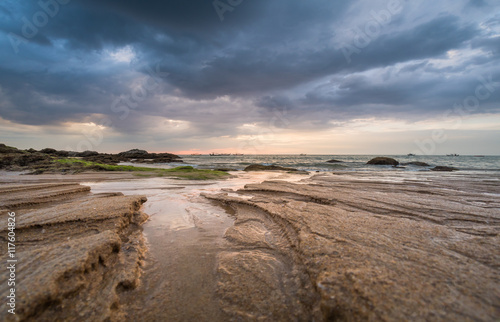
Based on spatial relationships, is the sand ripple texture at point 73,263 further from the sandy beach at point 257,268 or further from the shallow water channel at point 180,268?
the shallow water channel at point 180,268

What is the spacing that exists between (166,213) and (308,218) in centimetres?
328

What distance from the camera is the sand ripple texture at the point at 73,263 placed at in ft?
5.83

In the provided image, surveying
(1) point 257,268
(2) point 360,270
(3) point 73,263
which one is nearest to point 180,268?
(1) point 257,268

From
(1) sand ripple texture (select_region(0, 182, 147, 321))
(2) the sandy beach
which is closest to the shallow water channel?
(2) the sandy beach

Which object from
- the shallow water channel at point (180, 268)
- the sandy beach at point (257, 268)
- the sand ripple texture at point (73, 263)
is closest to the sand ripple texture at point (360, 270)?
the sandy beach at point (257, 268)

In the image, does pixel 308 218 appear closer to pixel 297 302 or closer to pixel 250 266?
pixel 250 266

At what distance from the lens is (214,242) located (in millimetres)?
3516

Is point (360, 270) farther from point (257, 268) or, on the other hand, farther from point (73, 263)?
point (73, 263)

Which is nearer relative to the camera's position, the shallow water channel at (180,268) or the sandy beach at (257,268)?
the sandy beach at (257,268)

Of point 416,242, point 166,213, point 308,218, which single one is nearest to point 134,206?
point 166,213

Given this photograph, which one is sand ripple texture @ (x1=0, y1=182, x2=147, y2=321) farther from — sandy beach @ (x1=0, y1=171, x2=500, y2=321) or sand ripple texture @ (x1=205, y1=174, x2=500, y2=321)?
sand ripple texture @ (x1=205, y1=174, x2=500, y2=321)

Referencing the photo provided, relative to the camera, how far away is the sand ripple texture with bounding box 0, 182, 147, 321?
1.78 meters

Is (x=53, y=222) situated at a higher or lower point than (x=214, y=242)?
higher

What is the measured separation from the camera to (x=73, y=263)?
86.7 inches
